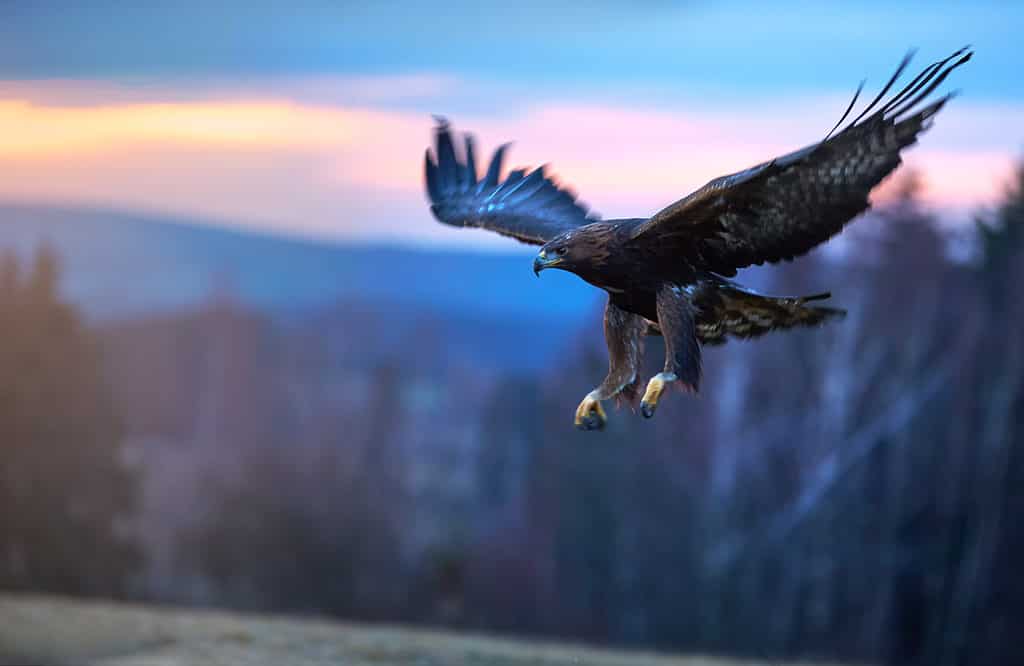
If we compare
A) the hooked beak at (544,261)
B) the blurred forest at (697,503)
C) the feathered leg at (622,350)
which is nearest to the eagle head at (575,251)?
the hooked beak at (544,261)

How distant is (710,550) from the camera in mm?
34219

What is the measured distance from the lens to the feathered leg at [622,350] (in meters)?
7.95

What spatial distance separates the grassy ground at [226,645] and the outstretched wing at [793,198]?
4.82m

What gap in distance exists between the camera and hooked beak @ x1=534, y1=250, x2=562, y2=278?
7.62 m

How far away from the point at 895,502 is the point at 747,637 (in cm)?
471

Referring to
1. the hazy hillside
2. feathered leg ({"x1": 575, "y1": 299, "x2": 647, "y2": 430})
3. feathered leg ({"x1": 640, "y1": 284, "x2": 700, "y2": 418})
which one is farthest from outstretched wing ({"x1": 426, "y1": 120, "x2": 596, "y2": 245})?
the hazy hillside

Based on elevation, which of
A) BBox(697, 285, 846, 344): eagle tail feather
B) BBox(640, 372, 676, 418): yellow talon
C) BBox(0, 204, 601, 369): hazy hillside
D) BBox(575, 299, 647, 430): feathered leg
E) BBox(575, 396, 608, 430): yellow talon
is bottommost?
BBox(575, 396, 608, 430): yellow talon

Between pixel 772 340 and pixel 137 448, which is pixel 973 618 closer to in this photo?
pixel 772 340

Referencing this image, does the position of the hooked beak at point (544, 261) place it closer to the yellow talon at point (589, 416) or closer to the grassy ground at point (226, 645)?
the yellow talon at point (589, 416)

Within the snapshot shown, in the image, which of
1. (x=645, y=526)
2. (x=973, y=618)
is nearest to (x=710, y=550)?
(x=645, y=526)

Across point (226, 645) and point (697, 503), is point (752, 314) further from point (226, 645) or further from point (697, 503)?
point (697, 503)

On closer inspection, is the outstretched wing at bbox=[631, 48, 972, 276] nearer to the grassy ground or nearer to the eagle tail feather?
the eagle tail feather

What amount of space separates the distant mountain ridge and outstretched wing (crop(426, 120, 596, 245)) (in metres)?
28.6

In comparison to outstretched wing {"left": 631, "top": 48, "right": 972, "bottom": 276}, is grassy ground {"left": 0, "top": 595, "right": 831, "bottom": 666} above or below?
below
